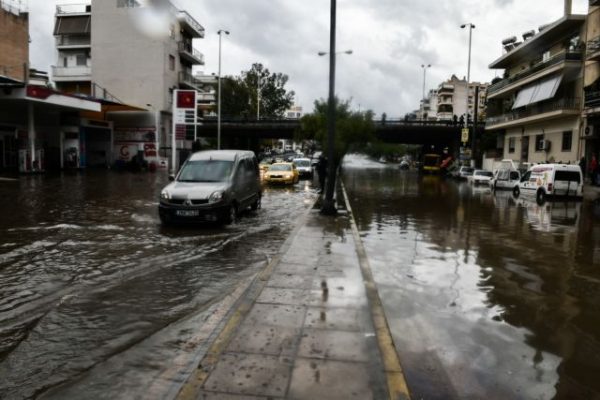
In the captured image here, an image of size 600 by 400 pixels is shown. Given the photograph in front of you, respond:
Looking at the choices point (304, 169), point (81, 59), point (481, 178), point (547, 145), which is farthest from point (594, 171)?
point (81, 59)

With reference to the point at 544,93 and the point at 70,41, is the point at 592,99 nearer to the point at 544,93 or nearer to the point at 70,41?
the point at 544,93

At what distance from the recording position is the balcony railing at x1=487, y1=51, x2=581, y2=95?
113 ft

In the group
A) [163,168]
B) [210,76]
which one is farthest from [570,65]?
[210,76]

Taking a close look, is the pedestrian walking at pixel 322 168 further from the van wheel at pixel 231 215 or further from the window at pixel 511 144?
the window at pixel 511 144

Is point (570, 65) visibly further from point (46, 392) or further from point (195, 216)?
point (46, 392)

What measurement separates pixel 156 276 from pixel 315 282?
2391mm

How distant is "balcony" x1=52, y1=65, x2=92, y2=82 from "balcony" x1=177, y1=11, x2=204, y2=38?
10.1 m

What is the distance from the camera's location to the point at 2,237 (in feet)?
34.0

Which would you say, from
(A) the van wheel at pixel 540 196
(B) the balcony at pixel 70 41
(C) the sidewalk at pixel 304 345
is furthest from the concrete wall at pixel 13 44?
(C) the sidewalk at pixel 304 345

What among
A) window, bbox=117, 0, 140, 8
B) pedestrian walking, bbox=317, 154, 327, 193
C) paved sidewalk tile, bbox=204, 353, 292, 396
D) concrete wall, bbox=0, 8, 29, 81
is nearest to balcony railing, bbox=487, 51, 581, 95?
pedestrian walking, bbox=317, 154, 327, 193

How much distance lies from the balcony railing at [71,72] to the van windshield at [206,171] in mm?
42230

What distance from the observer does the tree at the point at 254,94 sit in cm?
7894

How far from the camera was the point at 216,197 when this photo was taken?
12.3 meters

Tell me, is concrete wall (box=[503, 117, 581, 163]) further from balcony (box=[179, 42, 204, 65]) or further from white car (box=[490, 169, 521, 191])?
balcony (box=[179, 42, 204, 65])
